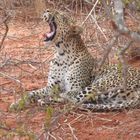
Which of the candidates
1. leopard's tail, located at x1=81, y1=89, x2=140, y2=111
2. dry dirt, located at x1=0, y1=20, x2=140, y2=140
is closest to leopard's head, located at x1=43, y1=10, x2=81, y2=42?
dry dirt, located at x1=0, y1=20, x2=140, y2=140

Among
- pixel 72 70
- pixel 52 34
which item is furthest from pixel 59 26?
pixel 72 70

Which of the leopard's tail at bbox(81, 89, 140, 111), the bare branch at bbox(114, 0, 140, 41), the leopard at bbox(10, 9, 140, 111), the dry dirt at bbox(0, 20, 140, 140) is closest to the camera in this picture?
the bare branch at bbox(114, 0, 140, 41)

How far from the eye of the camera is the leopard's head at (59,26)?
22.4 ft

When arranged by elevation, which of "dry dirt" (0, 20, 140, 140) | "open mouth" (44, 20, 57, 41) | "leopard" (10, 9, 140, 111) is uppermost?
"open mouth" (44, 20, 57, 41)

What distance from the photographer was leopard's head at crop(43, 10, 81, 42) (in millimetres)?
6812

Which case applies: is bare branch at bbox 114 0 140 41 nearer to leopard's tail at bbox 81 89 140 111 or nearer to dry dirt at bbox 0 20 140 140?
dry dirt at bbox 0 20 140 140

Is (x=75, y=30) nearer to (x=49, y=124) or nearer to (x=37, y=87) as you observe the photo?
(x=37, y=87)

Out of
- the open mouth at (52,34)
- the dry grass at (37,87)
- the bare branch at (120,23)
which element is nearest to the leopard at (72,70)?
the open mouth at (52,34)

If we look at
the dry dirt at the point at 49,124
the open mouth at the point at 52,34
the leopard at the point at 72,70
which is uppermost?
the open mouth at the point at 52,34

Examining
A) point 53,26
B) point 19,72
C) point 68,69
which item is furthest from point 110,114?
point 19,72

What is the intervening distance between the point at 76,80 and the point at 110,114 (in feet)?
2.26

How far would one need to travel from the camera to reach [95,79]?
684 centimetres

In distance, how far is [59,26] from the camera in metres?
6.83

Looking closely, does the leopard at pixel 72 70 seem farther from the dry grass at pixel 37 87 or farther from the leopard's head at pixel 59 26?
the dry grass at pixel 37 87
